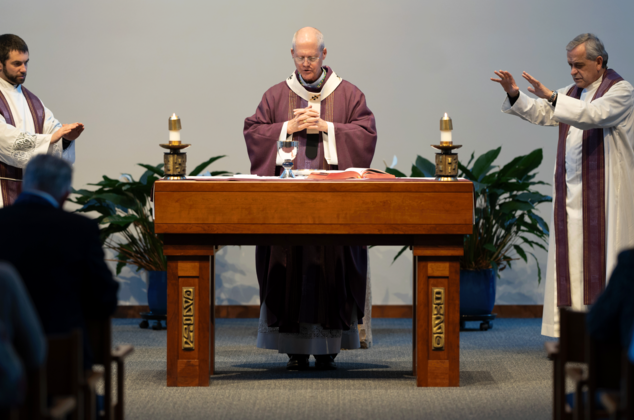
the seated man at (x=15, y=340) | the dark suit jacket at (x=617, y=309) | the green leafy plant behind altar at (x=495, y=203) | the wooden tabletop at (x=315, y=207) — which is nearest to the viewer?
the seated man at (x=15, y=340)

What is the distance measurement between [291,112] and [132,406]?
79.9 inches

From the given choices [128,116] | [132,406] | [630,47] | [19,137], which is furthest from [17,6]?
[630,47]

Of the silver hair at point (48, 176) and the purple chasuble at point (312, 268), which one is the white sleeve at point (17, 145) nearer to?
the purple chasuble at point (312, 268)

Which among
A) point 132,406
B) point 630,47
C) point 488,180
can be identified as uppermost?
point 630,47

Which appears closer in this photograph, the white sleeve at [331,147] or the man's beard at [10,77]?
the white sleeve at [331,147]

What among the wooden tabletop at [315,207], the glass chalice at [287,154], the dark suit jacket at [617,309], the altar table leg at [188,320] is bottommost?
the altar table leg at [188,320]

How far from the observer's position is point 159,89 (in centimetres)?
696

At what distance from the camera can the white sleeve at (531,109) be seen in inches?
194

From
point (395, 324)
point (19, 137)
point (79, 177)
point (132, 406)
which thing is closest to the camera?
point (132, 406)

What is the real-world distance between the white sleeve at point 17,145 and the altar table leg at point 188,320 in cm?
140

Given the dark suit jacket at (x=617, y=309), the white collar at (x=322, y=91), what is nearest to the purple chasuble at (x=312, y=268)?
the white collar at (x=322, y=91)

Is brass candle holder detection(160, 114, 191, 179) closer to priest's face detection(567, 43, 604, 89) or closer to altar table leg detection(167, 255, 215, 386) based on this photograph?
altar table leg detection(167, 255, 215, 386)

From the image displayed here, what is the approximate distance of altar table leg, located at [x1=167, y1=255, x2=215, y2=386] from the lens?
3967 mm

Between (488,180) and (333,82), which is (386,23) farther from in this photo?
(333,82)
